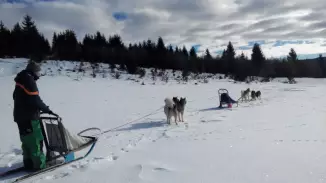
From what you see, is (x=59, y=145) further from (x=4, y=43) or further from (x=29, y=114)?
(x=4, y=43)

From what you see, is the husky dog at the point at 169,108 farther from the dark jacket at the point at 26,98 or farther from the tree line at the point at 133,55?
the tree line at the point at 133,55

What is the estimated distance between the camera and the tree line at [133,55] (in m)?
32.7

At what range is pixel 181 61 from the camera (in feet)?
144

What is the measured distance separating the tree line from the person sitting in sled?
23259 mm

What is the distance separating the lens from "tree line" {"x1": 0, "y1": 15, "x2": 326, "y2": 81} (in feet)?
107

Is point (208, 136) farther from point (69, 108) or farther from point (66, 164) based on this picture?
point (69, 108)

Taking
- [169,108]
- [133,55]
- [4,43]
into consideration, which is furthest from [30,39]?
[169,108]

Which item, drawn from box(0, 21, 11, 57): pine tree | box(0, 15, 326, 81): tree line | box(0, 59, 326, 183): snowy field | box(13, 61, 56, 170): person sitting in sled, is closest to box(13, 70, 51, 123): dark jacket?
box(13, 61, 56, 170): person sitting in sled

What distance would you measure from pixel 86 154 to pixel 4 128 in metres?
3.97

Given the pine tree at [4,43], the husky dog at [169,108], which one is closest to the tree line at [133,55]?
the pine tree at [4,43]

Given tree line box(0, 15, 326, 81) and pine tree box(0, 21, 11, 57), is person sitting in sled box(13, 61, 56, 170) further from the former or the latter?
pine tree box(0, 21, 11, 57)

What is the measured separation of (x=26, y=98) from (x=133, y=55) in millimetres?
35151

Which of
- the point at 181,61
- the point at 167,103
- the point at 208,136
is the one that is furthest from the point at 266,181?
the point at 181,61

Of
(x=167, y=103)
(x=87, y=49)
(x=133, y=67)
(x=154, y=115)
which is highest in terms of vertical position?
(x=87, y=49)
